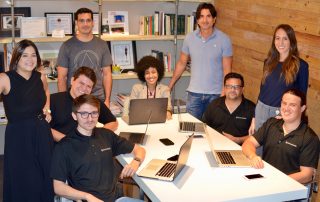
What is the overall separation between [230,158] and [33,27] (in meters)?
2.86

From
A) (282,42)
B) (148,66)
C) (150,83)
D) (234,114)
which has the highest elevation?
(282,42)

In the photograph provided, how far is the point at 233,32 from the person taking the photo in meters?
5.41

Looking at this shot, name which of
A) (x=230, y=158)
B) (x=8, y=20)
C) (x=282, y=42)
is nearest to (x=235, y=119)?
(x=282, y=42)

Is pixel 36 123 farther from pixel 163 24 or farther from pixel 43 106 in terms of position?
pixel 163 24

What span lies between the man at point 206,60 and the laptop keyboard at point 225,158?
55.0 inches

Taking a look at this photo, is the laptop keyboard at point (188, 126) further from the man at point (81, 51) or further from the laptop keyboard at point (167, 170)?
the man at point (81, 51)

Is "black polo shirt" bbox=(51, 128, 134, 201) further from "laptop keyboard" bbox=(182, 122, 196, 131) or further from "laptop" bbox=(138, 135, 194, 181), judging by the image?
"laptop keyboard" bbox=(182, 122, 196, 131)

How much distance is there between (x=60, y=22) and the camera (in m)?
5.21

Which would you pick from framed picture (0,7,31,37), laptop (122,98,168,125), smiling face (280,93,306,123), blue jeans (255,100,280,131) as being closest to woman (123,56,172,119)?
laptop (122,98,168,125)

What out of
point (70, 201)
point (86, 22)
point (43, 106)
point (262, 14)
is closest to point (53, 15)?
point (86, 22)

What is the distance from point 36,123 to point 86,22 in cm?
128

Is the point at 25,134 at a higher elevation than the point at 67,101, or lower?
lower

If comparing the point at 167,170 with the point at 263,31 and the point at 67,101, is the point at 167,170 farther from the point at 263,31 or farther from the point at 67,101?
the point at 263,31

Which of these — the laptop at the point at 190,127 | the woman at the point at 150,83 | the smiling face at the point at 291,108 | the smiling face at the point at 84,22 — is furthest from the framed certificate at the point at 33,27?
the smiling face at the point at 291,108
